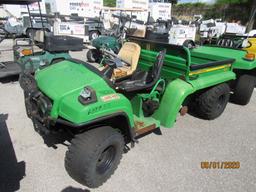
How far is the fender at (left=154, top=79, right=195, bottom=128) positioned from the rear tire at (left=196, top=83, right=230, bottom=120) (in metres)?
0.71

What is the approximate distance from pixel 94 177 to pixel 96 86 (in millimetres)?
952

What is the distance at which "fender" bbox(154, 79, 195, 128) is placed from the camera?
2.98m

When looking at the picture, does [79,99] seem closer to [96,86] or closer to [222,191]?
[96,86]

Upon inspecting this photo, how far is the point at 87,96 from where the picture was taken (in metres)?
2.09

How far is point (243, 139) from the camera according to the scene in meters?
3.50

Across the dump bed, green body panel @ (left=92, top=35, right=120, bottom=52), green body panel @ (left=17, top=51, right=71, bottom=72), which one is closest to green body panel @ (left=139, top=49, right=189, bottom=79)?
the dump bed

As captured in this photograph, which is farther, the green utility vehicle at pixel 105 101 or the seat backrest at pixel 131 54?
the seat backrest at pixel 131 54

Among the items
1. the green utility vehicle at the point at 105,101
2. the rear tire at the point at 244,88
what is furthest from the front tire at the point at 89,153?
the rear tire at the point at 244,88

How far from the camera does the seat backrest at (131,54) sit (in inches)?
153

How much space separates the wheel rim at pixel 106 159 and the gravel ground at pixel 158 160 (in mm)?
166

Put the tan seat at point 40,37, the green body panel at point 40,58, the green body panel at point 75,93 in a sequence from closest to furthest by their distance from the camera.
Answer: the green body panel at point 75,93
the green body panel at point 40,58
the tan seat at point 40,37

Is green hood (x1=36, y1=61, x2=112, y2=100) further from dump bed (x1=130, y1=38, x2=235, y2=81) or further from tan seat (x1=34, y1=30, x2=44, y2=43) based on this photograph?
tan seat (x1=34, y1=30, x2=44, y2=43)
